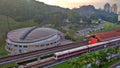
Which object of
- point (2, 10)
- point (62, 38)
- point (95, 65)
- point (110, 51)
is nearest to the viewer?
point (95, 65)

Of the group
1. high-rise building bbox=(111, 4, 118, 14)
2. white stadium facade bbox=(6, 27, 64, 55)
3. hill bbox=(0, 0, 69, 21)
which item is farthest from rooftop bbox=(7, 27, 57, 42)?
high-rise building bbox=(111, 4, 118, 14)

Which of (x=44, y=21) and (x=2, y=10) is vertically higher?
(x=2, y=10)

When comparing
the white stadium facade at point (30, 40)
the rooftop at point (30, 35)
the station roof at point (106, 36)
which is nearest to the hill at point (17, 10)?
the rooftop at point (30, 35)

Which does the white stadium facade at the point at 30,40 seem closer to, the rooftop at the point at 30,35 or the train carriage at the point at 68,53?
the rooftop at the point at 30,35

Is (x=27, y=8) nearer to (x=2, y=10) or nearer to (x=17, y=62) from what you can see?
(x=2, y=10)

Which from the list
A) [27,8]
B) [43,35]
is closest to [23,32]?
[43,35]

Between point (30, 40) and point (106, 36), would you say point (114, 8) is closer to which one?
point (106, 36)

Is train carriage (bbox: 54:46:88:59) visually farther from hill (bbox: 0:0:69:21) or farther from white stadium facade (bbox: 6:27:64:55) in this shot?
hill (bbox: 0:0:69:21)

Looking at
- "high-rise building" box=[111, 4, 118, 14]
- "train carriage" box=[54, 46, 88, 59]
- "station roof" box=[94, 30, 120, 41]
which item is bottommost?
"train carriage" box=[54, 46, 88, 59]
